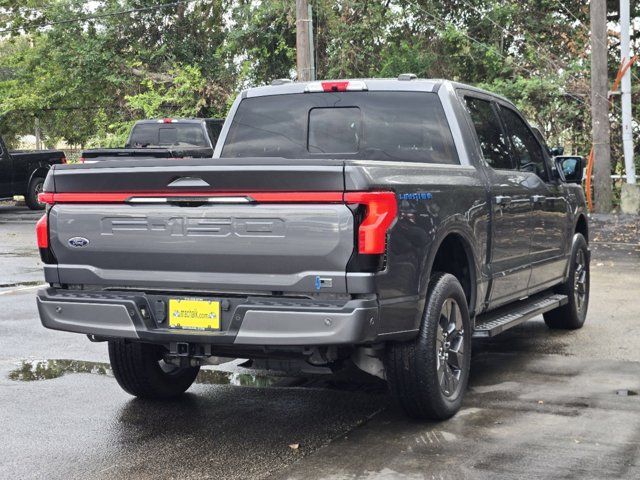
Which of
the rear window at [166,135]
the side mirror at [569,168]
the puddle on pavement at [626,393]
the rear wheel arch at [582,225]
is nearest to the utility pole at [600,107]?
the rear window at [166,135]

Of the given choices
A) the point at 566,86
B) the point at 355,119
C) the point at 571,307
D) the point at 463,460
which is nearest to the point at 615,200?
the point at 566,86

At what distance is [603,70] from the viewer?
20.3 m

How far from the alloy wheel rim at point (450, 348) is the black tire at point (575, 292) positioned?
116 inches

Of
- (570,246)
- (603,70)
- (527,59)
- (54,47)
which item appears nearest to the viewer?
(570,246)

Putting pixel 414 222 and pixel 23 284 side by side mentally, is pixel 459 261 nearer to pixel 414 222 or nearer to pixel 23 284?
pixel 414 222

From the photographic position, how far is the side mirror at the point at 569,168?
8469mm

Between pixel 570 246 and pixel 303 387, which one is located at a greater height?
pixel 570 246

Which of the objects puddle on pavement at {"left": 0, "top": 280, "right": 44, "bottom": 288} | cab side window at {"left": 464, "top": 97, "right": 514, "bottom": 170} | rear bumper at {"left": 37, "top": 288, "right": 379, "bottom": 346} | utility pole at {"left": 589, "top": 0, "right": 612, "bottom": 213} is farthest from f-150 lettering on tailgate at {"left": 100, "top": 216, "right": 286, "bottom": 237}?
utility pole at {"left": 589, "top": 0, "right": 612, "bottom": 213}

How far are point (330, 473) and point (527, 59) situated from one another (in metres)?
22.2

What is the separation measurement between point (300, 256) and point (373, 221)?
1.35ft

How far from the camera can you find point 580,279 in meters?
9.10

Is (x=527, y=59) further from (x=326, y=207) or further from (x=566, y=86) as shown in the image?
(x=326, y=207)

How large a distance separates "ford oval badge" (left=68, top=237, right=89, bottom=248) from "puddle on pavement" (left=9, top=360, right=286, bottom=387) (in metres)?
1.87

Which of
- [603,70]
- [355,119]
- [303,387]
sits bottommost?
[303,387]
